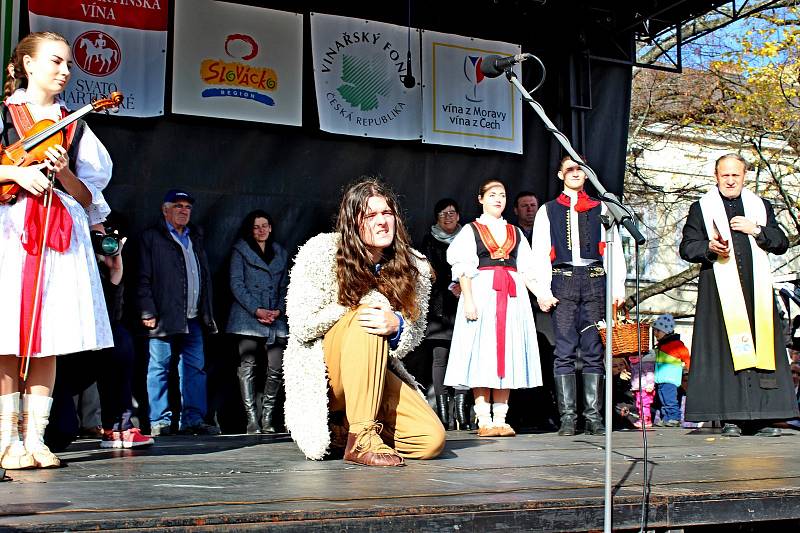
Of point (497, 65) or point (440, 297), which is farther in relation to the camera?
point (440, 297)

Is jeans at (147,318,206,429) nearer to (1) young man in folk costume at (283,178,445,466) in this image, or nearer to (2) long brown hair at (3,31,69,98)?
(1) young man in folk costume at (283,178,445,466)

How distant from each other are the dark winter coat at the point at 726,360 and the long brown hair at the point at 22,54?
4.27m

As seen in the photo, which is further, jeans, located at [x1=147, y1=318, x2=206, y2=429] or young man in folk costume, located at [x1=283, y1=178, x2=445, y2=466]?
jeans, located at [x1=147, y1=318, x2=206, y2=429]

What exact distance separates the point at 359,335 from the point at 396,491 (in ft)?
3.29

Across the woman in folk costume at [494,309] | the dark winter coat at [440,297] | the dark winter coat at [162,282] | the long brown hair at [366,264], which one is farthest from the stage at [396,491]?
the dark winter coat at [440,297]

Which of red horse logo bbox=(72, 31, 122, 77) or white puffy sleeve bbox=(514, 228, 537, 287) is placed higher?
red horse logo bbox=(72, 31, 122, 77)

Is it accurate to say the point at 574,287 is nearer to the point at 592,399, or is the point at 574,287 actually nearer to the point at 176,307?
the point at 592,399

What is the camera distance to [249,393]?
7.26 metres

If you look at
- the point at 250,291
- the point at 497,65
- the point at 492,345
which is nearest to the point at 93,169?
the point at 497,65

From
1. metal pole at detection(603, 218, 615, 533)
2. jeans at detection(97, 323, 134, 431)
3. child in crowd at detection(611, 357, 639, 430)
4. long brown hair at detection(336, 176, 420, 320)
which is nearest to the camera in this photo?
metal pole at detection(603, 218, 615, 533)

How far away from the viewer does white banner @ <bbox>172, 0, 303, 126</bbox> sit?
23.5 ft

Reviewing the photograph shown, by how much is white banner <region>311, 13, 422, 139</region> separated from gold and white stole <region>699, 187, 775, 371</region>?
8.13 ft

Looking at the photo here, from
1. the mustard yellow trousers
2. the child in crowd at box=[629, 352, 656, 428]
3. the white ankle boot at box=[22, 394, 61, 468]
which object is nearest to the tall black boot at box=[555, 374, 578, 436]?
the child in crowd at box=[629, 352, 656, 428]

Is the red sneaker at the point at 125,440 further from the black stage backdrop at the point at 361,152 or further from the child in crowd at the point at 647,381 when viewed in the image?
the child in crowd at the point at 647,381
